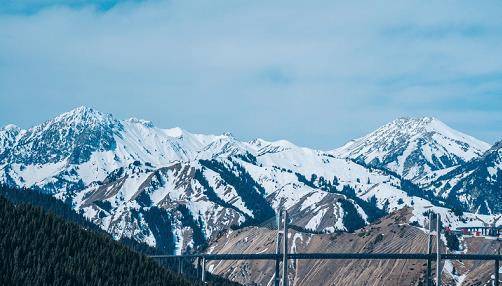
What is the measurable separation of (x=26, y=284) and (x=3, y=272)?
5.04 metres

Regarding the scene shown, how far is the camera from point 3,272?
157625 millimetres

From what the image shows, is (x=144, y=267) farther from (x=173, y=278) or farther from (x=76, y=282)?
(x=76, y=282)

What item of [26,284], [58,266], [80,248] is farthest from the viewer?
[80,248]

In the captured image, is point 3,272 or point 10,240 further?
point 10,240

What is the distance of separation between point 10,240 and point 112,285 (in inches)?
850

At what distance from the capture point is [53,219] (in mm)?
188875

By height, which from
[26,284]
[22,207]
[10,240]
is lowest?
[26,284]

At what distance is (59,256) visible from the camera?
173 metres

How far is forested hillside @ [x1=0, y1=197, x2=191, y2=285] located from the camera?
16338 cm

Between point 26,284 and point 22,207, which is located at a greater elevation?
point 22,207

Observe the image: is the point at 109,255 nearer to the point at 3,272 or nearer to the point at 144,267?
the point at 144,267

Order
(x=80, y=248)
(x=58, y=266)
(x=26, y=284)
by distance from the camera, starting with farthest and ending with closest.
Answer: (x=80, y=248) → (x=58, y=266) → (x=26, y=284)

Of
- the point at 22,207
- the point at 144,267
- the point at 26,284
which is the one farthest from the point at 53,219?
the point at 26,284

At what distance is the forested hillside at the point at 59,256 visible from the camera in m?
163
